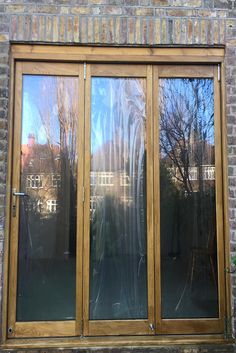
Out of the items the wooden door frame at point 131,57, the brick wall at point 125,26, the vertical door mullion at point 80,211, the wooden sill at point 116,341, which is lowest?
the wooden sill at point 116,341

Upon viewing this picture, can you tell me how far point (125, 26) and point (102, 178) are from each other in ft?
4.48

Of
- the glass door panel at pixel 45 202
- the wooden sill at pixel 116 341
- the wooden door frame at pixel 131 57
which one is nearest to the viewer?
the wooden sill at pixel 116 341

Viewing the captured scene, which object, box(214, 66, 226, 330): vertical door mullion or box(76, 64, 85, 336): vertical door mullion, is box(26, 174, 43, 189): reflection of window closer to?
box(76, 64, 85, 336): vertical door mullion

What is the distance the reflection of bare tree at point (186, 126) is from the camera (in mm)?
3830

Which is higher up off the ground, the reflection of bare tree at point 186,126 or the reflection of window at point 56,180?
the reflection of bare tree at point 186,126

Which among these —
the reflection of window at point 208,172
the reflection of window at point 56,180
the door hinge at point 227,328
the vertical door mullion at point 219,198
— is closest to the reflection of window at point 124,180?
the reflection of window at point 56,180

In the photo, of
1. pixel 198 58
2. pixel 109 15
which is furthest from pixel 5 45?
pixel 198 58

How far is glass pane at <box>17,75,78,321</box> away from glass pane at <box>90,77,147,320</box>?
197 millimetres

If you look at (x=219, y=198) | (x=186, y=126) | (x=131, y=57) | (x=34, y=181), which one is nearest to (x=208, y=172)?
(x=219, y=198)

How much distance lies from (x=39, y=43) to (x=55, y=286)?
7.01ft

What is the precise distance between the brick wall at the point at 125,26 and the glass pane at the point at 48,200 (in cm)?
28

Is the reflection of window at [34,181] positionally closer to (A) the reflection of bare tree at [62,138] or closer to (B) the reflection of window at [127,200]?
(A) the reflection of bare tree at [62,138]

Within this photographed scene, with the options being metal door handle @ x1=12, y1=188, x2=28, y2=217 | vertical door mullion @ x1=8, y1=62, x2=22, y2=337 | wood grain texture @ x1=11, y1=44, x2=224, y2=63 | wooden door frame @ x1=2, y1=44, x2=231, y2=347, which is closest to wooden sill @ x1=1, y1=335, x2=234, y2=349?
vertical door mullion @ x1=8, y1=62, x2=22, y2=337

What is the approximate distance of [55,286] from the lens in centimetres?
367
